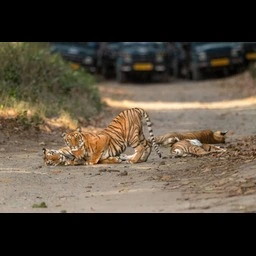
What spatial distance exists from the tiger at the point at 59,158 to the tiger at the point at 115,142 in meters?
0.09

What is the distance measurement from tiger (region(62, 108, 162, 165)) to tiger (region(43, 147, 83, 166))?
0.09 meters

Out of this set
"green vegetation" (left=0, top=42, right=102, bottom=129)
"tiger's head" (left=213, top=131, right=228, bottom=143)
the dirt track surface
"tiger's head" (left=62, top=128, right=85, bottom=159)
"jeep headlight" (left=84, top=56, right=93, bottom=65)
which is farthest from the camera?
"jeep headlight" (left=84, top=56, right=93, bottom=65)

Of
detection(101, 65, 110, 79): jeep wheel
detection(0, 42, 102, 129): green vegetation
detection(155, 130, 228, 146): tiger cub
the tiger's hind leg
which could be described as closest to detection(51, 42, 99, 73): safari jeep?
detection(101, 65, 110, 79): jeep wheel

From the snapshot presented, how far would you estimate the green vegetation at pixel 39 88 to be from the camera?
19.8 meters

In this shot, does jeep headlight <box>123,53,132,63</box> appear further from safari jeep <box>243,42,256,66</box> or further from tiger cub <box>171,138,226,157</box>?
tiger cub <box>171,138,226,157</box>

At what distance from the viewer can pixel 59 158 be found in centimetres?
1490

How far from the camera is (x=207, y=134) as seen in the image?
16.6 meters

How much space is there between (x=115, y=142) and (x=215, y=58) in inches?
916

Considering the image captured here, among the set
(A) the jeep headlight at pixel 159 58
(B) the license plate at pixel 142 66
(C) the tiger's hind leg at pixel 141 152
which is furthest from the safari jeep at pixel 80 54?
(C) the tiger's hind leg at pixel 141 152

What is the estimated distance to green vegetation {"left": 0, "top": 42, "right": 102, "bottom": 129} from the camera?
65.1 feet

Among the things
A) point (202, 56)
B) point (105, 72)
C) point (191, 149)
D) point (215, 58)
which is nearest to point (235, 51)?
point (215, 58)

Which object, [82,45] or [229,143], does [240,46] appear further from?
[229,143]

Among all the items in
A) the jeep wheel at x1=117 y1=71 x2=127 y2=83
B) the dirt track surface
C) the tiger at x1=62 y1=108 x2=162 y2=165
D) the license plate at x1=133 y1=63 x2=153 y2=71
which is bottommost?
the dirt track surface

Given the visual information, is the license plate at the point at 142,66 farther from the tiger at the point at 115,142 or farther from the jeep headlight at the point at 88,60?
the tiger at the point at 115,142
